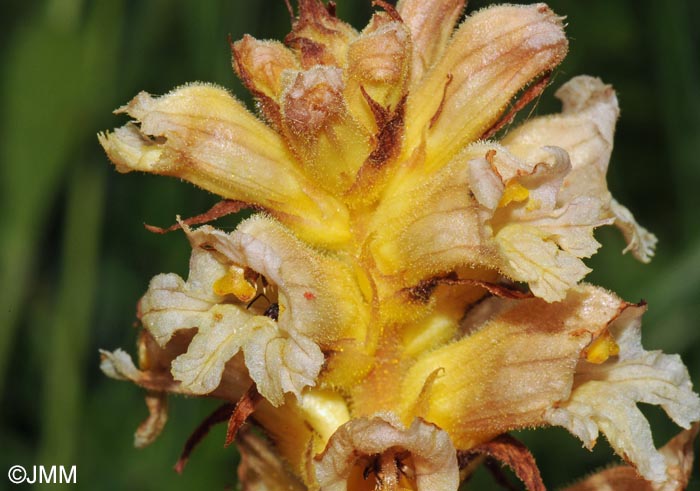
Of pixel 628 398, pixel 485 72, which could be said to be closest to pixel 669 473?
pixel 628 398

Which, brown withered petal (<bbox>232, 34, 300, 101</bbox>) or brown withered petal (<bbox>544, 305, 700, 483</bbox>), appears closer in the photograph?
brown withered petal (<bbox>544, 305, 700, 483</bbox>)

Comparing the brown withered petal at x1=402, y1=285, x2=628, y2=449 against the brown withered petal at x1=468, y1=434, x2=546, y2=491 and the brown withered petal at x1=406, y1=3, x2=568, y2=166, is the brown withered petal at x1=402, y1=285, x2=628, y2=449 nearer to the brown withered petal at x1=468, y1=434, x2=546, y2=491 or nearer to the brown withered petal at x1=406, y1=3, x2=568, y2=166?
the brown withered petal at x1=468, y1=434, x2=546, y2=491

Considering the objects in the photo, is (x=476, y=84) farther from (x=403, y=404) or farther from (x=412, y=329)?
(x=403, y=404)

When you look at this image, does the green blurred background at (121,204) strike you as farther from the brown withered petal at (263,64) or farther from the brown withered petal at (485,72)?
the brown withered petal at (263,64)

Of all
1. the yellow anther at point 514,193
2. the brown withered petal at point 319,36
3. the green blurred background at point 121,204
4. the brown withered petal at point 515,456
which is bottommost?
the green blurred background at point 121,204

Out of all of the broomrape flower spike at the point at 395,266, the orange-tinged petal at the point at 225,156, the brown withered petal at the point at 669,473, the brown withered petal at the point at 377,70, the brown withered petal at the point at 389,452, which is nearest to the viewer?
the brown withered petal at the point at 389,452

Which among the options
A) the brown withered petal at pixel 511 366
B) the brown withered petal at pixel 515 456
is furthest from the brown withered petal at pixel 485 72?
A: the brown withered petal at pixel 515 456

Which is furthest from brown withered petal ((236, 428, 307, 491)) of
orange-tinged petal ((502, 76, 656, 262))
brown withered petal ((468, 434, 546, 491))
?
orange-tinged petal ((502, 76, 656, 262))
